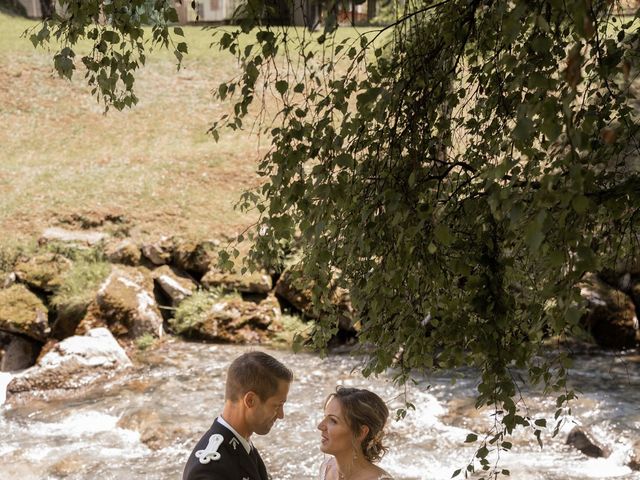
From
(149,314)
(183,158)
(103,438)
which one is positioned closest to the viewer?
(103,438)

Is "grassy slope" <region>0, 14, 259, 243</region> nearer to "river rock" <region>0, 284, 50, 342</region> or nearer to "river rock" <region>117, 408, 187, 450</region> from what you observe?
"river rock" <region>0, 284, 50, 342</region>

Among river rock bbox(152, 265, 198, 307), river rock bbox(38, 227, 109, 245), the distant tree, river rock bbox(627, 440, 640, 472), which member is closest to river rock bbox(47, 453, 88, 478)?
river rock bbox(152, 265, 198, 307)

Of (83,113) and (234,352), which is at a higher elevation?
(83,113)

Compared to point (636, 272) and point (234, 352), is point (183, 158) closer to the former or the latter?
point (234, 352)

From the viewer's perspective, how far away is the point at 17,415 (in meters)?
12.1

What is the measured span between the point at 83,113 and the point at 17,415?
17.0 m

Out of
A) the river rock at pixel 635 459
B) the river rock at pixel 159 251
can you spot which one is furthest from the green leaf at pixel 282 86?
the river rock at pixel 159 251

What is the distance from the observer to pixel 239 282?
15922 millimetres

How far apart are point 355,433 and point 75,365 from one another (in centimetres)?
975

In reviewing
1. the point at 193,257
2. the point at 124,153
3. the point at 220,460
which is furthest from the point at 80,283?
the point at 220,460

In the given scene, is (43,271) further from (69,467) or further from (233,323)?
(69,467)

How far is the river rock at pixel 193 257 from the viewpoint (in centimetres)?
1656

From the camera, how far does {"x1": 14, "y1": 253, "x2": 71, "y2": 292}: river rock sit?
15211 mm

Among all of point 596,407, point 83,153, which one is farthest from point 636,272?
point 83,153
